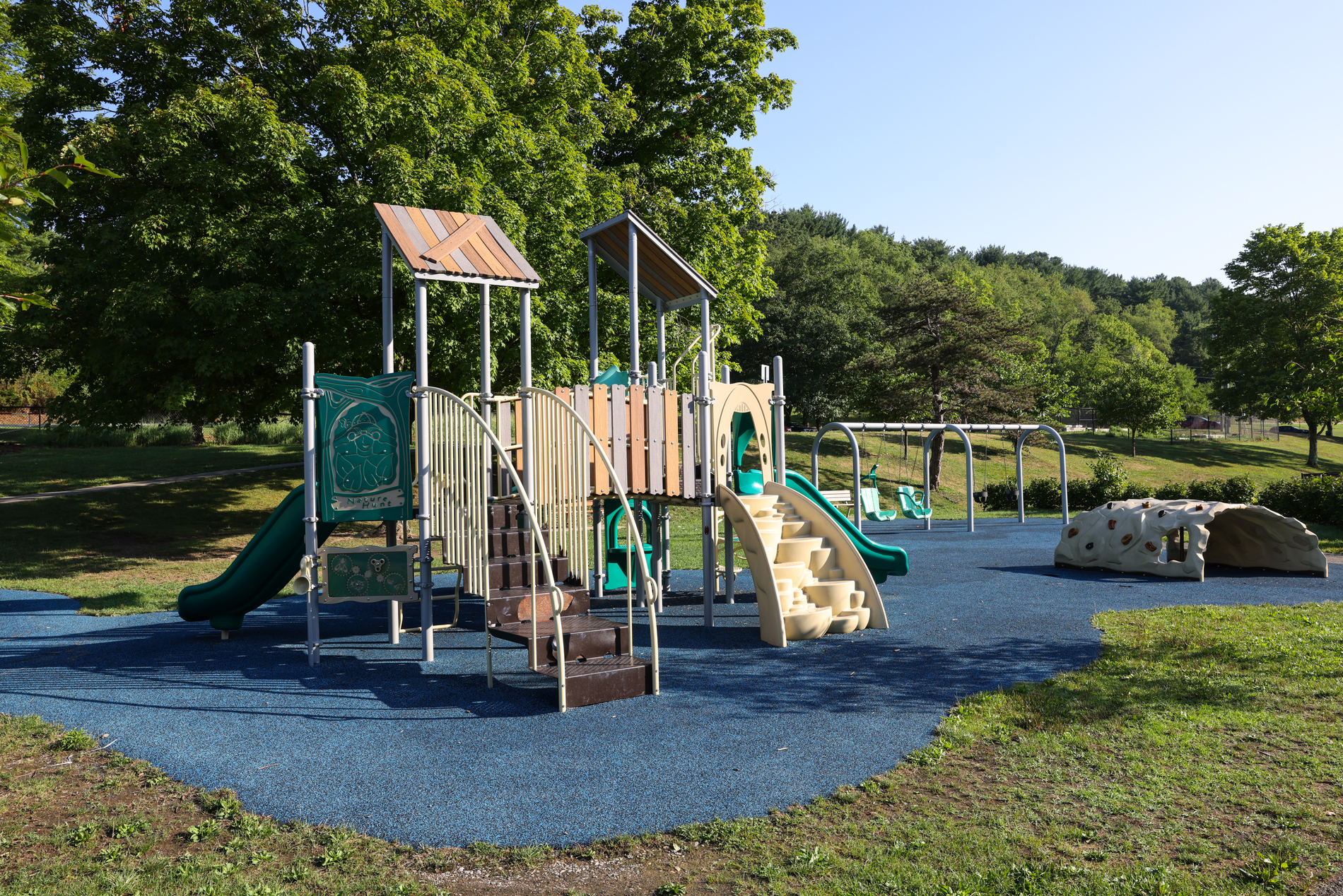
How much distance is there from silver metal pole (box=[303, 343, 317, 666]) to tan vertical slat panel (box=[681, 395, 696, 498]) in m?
3.46

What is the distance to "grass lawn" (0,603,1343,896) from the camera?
3.55 meters

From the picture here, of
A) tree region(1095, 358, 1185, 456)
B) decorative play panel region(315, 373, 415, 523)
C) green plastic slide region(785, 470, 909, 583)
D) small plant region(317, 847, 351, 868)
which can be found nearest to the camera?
small plant region(317, 847, 351, 868)

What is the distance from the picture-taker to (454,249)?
8.25m

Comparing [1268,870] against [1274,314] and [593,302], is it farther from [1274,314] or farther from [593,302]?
[1274,314]

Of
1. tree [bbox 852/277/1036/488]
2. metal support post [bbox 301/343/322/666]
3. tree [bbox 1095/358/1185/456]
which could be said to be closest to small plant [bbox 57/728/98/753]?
metal support post [bbox 301/343/322/666]

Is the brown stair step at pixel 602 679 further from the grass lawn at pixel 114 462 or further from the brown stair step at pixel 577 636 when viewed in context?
the grass lawn at pixel 114 462

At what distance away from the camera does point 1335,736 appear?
5230 millimetres

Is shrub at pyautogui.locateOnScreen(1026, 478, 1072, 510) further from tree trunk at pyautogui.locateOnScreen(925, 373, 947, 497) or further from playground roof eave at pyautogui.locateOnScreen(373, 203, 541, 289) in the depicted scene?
playground roof eave at pyautogui.locateOnScreen(373, 203, 541, 289)

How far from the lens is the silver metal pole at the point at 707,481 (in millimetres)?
8461

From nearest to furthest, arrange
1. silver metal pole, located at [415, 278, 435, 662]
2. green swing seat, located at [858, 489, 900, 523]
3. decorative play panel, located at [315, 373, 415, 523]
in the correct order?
silver metal pole, located at [415, 278, 435, 662] → decorative play panel, located at [315, 373, 415, 523] → green swing seat, located at [858, 489, 900, 523]

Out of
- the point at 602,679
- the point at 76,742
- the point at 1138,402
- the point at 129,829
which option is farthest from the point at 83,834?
the point at 1138,402

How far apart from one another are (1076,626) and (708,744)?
5446 mm

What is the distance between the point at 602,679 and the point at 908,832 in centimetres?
286

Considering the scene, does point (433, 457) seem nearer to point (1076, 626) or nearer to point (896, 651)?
point (896, 651)
